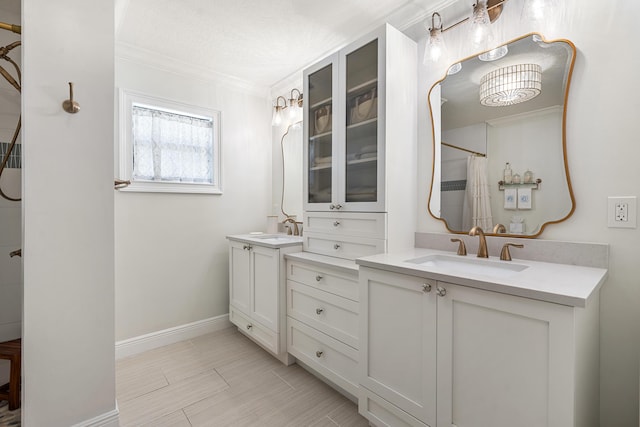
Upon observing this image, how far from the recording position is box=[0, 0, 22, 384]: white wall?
1786 mm

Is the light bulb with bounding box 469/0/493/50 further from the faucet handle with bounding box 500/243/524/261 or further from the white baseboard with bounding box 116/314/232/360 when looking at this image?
the white baseboard with bounding box 116/314/232/360

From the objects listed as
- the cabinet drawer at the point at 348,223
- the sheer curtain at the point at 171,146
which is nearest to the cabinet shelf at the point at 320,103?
the cabinet drawer at the point at 348,223

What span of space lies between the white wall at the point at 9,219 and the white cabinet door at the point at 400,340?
2117mm

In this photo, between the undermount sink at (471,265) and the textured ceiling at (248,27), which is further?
the textured ceiling at (248,27)

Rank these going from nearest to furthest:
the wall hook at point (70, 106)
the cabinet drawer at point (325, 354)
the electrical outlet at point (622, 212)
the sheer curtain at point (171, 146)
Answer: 1. the electrical outlet at point (622, 212)
2. the wall hook at point (70, 106)
3. the cabinet drawer at point (325, 354)
4. the sheer curtain at point (171, 146)

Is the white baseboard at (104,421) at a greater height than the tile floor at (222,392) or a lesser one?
greater

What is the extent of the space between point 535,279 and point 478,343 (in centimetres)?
32

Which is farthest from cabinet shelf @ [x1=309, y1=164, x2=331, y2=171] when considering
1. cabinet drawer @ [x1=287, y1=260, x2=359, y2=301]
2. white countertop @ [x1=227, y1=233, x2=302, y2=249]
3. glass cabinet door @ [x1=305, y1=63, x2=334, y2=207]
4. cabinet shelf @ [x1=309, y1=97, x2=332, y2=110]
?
cabinet drawer @ [x1=287, y1=260, x2=359, y2=301]

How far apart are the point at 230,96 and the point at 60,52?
1.74 m

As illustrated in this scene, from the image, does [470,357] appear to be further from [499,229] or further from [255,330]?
[255,330]

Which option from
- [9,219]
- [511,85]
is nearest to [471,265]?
[511,85]

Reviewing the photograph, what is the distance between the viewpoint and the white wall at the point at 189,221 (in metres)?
2.49

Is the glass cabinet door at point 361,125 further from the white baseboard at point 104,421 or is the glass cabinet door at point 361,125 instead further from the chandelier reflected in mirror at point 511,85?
the white baseboard at point 104,421

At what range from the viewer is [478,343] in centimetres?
112
